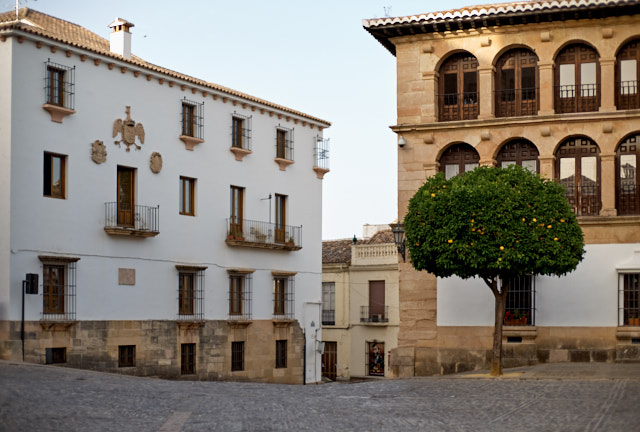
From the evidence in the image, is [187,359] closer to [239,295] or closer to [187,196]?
[239,295]

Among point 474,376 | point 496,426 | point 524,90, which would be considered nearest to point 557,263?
point 474,376

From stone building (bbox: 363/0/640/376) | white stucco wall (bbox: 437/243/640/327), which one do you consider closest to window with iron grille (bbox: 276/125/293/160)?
stone building (bbox: 363/0/640/376)

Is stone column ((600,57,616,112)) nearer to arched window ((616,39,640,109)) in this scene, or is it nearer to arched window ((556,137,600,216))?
arched window ((616,39,640,109))

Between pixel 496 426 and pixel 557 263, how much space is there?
9451 millimetres

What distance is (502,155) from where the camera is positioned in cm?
2900

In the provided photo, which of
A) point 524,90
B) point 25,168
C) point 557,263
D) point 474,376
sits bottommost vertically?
point 474,376

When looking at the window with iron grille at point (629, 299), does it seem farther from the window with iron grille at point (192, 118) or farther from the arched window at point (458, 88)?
the window with iron grille at point (192, 118)

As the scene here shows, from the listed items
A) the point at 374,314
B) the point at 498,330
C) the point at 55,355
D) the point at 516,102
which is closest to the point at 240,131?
the point at 516,102

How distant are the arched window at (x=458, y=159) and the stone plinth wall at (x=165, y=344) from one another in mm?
10218

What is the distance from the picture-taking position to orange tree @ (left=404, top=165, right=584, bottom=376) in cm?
2323

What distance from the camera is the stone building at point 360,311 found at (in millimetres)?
46406

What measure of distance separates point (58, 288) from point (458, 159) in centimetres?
1208

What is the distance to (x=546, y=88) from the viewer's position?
92.9 ft

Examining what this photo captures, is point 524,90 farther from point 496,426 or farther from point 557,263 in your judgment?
point 496,426
